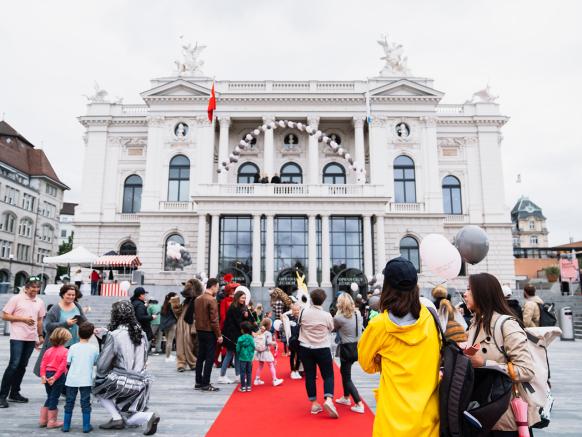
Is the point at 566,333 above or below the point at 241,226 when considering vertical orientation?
below

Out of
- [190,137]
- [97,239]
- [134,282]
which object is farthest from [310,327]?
[97,239]

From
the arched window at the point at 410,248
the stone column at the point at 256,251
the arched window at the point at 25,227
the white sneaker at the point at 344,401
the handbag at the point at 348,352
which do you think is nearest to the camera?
the handbag at the point at 348,352

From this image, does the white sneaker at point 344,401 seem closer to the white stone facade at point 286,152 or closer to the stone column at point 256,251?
the stone column at point 256,251

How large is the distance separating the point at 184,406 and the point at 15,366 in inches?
113

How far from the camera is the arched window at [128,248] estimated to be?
35.8 m

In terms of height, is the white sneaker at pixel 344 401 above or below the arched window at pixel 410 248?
below

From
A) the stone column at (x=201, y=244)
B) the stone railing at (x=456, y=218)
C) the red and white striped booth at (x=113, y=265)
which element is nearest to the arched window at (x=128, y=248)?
the red and white striped booth at (x=113, y=265)

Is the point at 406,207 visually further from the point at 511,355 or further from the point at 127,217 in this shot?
the point at 511,355

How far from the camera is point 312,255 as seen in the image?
1134 inches

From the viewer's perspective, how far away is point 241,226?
29.6 m

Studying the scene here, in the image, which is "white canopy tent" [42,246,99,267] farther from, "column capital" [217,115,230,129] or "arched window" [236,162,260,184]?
"column capital" [217,115,230,129]

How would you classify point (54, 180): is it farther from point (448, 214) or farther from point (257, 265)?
point (448, 214)

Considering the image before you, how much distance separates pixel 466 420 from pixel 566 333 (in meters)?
19.3

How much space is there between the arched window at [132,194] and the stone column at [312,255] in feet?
51.6
